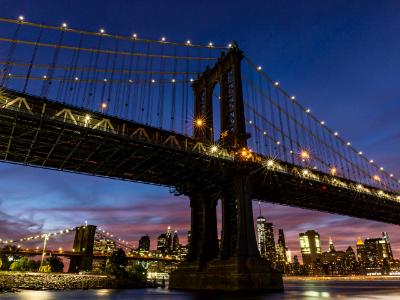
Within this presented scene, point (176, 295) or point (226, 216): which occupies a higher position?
point (226, 216)

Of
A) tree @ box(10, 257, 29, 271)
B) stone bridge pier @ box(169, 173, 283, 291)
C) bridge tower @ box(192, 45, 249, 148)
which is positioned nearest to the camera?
stone bridge pier @ box(169, 173, 283, 291)

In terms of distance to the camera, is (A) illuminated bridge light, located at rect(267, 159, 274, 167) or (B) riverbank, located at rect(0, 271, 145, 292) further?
(B) riverbank, located at rect(0, 271, 145, 292)

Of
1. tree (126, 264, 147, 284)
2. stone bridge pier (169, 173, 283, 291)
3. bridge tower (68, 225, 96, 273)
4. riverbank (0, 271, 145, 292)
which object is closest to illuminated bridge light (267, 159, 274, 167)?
stone bridge pier (169, 173, 283, 291)

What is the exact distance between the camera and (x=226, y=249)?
43.2 metres

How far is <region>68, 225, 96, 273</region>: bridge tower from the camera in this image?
112 m

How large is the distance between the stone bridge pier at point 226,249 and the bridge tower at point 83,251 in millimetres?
71282

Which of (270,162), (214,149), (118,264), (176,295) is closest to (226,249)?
(176,295)

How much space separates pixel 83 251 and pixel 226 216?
88206mm

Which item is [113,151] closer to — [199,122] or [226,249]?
[226,249]

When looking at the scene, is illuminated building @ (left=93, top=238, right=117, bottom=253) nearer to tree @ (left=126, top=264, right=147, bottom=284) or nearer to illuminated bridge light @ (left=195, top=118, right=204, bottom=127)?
tree @ (left=126, top=264, right=147, bottom=284)

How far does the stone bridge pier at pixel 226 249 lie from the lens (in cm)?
3915

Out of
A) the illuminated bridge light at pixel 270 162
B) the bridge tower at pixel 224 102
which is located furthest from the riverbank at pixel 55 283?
the illuminated bridge light at pixel 270 162

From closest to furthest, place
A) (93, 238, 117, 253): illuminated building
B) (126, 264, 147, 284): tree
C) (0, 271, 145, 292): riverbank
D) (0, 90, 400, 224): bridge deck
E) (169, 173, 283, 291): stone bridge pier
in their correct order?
1. (0, 90, 400, 224): bridge deck
2. (169, 173, 283, 291): stone bridge pier
3. (0, 271, 145, 292): riverbank
4. (126, 264, 147, 284): tree
5. (93, 238, 117, 253): illuminated building

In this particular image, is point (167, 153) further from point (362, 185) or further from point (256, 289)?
point (362, 185)
